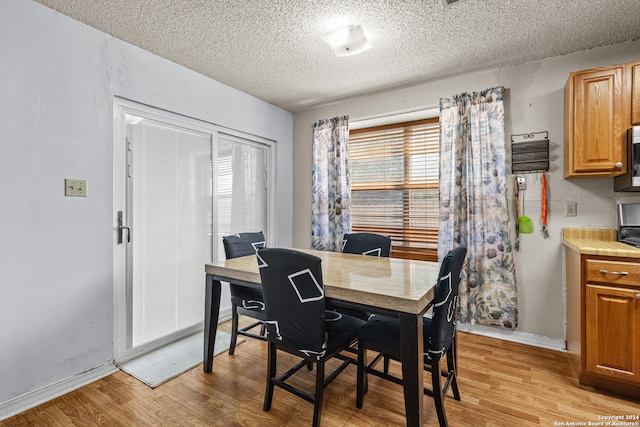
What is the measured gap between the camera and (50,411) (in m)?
1.85

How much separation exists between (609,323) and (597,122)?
1403 millimetres

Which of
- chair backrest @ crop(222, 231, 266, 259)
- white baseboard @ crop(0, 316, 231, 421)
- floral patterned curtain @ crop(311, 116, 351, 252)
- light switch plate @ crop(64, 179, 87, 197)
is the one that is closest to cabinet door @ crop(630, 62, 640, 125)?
floral patterned curtain @ crop(311, 116, 351, 252)

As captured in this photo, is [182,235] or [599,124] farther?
[182,235]

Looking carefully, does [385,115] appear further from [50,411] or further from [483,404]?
[50,411]

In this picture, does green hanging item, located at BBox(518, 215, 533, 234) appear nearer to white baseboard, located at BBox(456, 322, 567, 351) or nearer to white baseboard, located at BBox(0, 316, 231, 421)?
white baseboard, located at BBox(456, 322, 567, 351)

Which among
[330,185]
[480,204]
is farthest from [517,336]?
[330,185]

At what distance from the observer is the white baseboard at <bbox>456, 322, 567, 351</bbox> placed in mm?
2618

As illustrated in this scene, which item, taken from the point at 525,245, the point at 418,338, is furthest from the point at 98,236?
the point at 525,245

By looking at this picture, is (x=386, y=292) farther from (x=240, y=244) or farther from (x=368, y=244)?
(x=240, y=244)

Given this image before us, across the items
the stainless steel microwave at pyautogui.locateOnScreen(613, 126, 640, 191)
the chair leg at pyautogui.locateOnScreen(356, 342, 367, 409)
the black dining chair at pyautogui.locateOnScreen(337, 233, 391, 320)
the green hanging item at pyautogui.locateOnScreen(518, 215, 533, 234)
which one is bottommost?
the chair leg at pyautogui.locateOnScreen(356, 342, 367, 409)

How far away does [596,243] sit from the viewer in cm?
225

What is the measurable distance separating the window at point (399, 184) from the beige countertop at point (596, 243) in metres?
1.17

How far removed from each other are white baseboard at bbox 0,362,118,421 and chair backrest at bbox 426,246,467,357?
2277 mm

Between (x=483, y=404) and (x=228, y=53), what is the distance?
3.15 m
